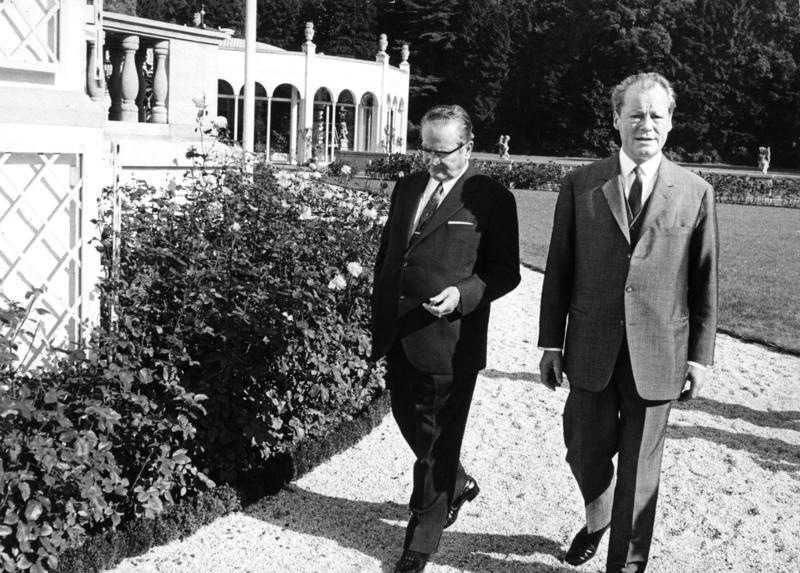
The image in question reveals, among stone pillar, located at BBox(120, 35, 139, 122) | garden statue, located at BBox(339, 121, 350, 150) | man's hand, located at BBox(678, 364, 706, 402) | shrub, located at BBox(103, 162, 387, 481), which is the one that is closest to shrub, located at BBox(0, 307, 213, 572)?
shrub, located at BBox(103, 162, 387, 481)

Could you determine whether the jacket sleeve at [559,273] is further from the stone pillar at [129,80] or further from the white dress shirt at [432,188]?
the stone pillar at [129,80]

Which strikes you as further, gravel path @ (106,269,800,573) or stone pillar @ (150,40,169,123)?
stone pillar @ (150,40,169,123)

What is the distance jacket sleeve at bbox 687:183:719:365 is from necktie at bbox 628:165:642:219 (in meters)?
0.24

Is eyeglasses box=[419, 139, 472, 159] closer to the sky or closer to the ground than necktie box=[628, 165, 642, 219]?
closer to the sky

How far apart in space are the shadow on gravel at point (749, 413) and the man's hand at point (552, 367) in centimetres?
343

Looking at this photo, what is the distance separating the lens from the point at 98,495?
370 cm

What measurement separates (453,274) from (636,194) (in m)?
0.83

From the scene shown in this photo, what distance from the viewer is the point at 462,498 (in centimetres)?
475

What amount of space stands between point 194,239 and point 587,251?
7.11 feet

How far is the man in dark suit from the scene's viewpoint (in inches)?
161

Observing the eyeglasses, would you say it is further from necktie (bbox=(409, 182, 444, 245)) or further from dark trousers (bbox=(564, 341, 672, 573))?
dark trousers (bbox=(564, 341, 672, 573))

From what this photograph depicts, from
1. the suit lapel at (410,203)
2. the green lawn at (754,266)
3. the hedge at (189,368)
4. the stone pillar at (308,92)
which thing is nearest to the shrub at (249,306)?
the hedge at (189,368)

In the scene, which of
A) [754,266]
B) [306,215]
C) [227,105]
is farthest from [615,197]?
[227,105]

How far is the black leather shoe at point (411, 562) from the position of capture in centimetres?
414
